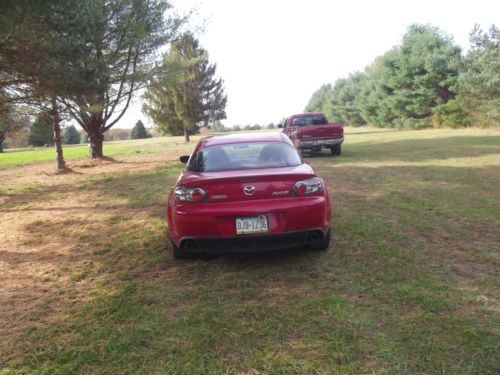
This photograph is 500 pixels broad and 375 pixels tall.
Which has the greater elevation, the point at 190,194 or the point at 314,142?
the point at 314,142

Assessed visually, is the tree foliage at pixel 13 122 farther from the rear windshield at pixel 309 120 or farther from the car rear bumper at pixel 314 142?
the rear windshield at pixel 309 120

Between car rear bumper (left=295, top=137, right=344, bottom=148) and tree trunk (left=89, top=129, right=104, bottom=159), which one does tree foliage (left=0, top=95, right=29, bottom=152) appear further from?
car rear bumper (left=295, top=137, right=344, bottom=148)

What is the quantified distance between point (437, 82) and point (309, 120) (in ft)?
67.6

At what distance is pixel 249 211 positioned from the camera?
381cm

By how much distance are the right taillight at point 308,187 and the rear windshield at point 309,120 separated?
12530 mm

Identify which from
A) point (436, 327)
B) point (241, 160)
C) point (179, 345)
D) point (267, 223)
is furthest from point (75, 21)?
point (436, 327)

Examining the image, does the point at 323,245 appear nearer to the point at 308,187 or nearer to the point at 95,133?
the point at 308,187

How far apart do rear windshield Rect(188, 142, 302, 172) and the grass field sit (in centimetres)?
110

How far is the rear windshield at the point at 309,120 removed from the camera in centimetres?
1633

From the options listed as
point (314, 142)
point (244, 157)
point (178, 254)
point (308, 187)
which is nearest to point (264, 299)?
point (308, 187)

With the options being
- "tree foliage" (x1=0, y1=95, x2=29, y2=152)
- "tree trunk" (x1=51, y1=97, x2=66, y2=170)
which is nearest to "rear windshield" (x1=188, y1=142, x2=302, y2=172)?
"tree trunk" (x1=51, y1=97, x2=66, y2=170)

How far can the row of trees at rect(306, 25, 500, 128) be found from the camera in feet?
84.2

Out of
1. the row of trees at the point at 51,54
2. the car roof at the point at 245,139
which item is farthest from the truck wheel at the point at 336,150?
the car roof at the point at 245,139

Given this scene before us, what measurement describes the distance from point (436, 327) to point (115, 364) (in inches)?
92.9
